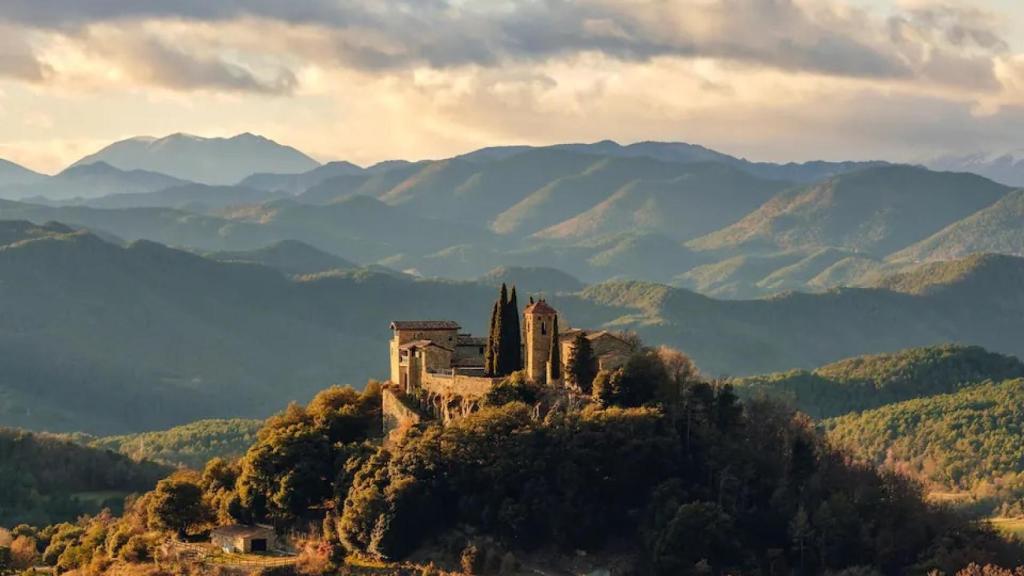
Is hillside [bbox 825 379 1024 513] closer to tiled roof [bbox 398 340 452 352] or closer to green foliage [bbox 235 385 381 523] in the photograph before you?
tiled roof [bbox 398 340 452 352]

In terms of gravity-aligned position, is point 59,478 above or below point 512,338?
below

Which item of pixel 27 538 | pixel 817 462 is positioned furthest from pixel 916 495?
pixel 27 538

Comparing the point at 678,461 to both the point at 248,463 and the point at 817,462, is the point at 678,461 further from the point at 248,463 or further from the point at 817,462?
the point at 248,463

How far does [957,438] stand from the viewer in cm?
16712

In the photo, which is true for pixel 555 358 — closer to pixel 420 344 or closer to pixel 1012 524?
pixel 420 344

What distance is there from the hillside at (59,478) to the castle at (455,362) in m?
51.3

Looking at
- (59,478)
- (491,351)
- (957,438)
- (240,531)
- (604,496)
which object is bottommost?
(59,478)

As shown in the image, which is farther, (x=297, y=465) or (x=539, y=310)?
(x=539, y=310)

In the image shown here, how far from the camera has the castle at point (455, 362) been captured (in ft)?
295

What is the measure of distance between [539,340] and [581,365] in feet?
10.7

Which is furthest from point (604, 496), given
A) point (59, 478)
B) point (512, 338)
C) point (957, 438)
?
point (957, 438)

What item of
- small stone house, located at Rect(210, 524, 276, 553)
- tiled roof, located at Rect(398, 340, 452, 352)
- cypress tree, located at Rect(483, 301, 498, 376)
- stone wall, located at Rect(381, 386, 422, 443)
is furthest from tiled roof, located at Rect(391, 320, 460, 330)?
small stone house, located at Rect(210, 524, 276, 553)

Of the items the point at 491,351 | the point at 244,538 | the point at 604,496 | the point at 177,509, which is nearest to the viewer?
the point at 604,496

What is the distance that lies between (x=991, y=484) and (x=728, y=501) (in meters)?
75.9
